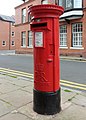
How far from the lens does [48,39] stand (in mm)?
3631

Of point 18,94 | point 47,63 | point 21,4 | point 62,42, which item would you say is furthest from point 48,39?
point 21,4

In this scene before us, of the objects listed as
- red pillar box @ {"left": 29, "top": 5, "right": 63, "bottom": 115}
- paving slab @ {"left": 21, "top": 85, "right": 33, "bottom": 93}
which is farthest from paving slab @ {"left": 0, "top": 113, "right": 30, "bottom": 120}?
paving slab @ {"left": 21, "top": 85, "right": 33, "bottom": 93}

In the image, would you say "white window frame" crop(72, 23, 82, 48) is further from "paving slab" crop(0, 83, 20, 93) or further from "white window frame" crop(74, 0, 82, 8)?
"paving slab" crop(0, 83, 20, 93)

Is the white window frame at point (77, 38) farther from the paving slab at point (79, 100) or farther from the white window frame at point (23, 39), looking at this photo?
the paving slab at point (79, 100)

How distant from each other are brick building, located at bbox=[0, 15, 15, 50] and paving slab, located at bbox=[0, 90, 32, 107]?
3891 cm

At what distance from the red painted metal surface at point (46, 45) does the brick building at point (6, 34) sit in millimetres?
40325

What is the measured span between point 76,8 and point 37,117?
55.1 ft

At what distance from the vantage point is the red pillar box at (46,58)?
11.8 feet

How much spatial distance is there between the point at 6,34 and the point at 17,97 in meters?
40.7

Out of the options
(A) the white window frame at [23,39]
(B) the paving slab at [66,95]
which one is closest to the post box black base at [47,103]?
(B) the paving slab at [66,95]

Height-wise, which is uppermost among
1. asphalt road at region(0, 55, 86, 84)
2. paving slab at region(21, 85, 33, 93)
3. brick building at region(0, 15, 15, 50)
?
brick building at region(0, 15, 15, 50)

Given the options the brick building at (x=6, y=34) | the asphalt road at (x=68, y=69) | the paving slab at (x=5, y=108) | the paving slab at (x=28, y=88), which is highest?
the brick building at (x=6, y=34)

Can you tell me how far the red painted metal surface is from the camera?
3.57m

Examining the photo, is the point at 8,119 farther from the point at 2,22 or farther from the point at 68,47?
the point at 2,22
